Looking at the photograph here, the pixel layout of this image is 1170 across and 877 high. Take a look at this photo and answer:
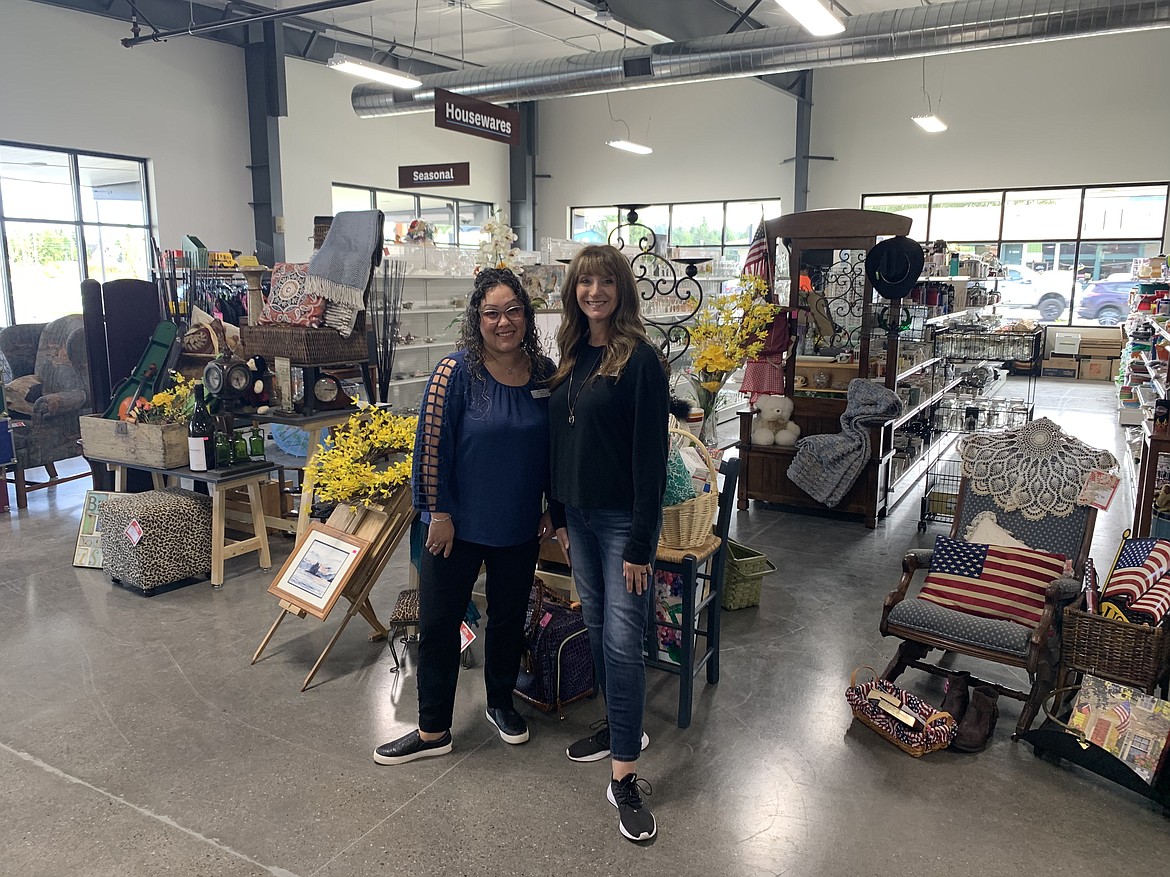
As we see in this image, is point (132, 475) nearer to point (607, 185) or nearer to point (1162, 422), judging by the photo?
Answer: point (1162, 422)

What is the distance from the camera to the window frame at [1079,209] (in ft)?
42.7

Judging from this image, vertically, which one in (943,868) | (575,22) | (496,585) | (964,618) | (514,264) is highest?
(575,22)

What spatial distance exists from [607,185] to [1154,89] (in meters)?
8.82

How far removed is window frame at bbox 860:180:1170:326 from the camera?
13.0m

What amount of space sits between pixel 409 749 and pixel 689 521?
48.2 inches

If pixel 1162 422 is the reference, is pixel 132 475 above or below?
below

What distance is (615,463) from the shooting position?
2.39 meters

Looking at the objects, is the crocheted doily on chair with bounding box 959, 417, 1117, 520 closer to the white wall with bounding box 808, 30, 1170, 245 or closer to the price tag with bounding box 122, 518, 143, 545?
the price tag with bounding box 122, 518, 143, 545

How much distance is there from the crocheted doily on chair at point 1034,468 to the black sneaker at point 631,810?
2.07 meters

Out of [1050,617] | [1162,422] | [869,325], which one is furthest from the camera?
[869,325]

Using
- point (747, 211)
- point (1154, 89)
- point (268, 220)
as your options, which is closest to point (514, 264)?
point (268, 220)

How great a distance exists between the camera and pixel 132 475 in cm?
527

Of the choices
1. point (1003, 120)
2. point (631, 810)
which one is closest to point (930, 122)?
point (1003, 120)

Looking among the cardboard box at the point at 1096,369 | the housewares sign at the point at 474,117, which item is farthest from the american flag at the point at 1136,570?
the cardboard box at the point at 1096,369
